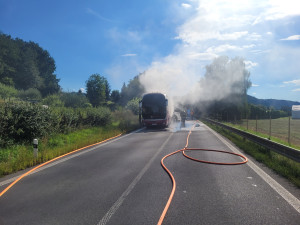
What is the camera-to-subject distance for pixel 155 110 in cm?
1911

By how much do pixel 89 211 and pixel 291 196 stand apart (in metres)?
3.70

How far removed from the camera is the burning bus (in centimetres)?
1900

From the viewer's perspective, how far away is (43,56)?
3447 inches

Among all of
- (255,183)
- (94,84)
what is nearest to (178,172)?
(255,183)

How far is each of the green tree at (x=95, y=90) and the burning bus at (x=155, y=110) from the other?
63.6 metres

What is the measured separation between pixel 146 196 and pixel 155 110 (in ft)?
50.2

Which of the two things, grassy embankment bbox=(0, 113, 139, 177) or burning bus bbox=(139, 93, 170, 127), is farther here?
burning bus bbox=(139, 93, 170, 127)

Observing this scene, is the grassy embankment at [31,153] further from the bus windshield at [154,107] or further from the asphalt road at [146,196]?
the bus windshield at [154,107]

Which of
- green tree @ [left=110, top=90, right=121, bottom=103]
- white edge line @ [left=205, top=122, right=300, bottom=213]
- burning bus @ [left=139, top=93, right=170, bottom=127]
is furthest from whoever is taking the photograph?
green tree @ [left=110, top=90, right=121, bottom=103]

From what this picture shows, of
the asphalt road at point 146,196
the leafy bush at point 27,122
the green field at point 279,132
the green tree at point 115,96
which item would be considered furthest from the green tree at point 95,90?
the asphalt road at point 146,196

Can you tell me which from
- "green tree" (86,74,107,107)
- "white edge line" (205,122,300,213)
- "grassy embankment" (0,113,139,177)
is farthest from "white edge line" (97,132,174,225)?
"green tree" (86,74,107,107)

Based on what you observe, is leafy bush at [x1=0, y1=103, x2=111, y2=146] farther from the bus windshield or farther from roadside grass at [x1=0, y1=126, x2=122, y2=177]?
the bus windshield

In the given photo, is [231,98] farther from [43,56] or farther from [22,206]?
[43,56]

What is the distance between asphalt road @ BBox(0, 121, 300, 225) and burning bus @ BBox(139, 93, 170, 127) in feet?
42.1
